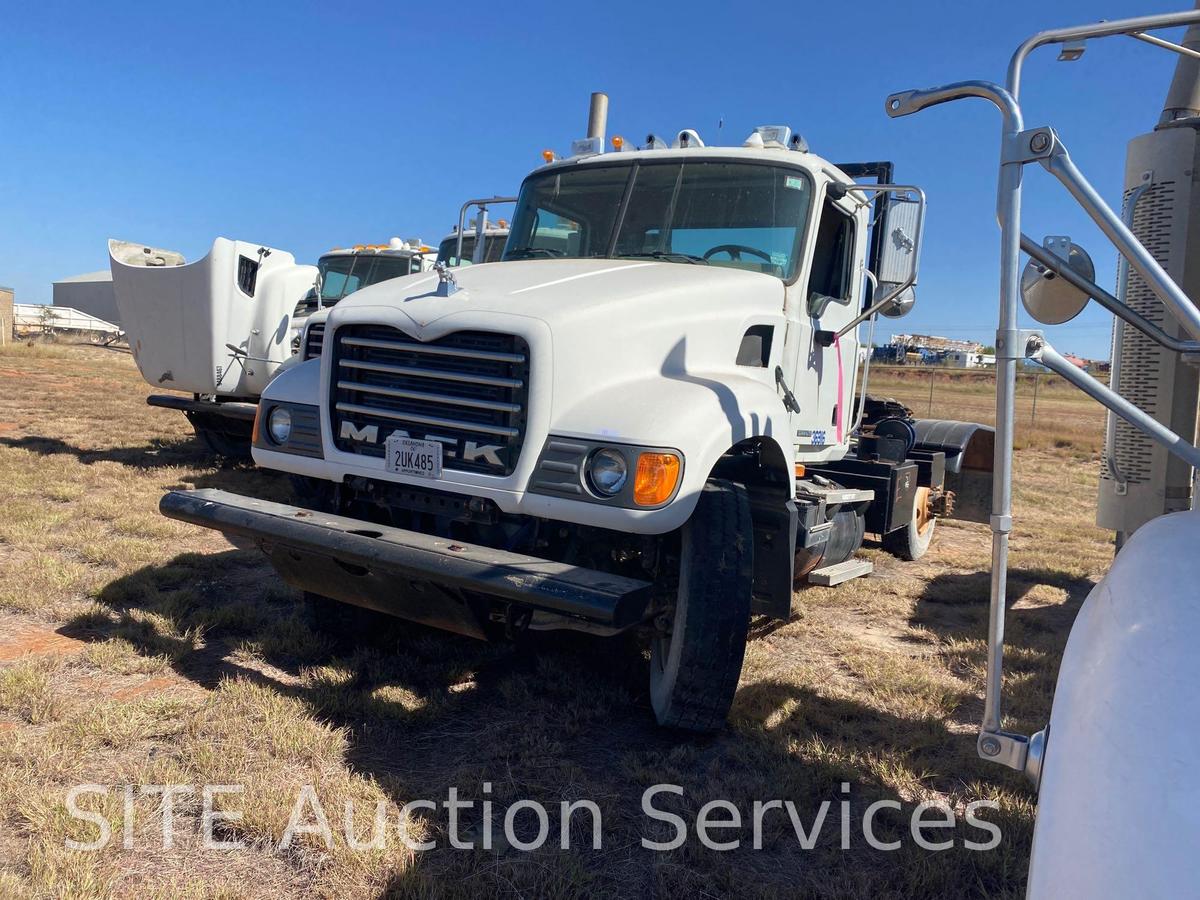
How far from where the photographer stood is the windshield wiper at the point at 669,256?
4.62 m

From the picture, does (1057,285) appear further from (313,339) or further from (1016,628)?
(313,339)

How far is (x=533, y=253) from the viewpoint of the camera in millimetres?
5148

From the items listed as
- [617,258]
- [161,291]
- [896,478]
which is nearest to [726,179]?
[617,258]

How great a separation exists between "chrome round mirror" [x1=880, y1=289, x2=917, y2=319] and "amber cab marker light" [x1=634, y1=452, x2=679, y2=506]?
8.01 ft

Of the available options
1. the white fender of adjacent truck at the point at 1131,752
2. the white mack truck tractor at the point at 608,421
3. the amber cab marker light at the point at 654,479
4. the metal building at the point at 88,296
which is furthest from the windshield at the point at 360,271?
the metal building at the point at 88,296

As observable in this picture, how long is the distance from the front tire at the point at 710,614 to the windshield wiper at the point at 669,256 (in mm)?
1517

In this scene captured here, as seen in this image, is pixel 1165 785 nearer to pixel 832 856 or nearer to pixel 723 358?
pixel 832 856

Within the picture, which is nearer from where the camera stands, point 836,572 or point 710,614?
point 710,614

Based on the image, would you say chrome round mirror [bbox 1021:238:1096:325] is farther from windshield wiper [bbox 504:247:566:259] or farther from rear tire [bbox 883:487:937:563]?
rear tire [bbox 883:487:937:563]

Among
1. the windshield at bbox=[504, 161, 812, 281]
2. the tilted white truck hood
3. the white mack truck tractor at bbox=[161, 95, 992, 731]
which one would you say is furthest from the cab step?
the windshield at bbox=[504, 161, 812, 281]

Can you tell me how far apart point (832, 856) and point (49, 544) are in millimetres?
5538

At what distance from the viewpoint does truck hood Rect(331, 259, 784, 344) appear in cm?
368

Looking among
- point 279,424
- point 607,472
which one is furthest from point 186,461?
point 607,472

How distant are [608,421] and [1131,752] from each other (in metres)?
2.27
